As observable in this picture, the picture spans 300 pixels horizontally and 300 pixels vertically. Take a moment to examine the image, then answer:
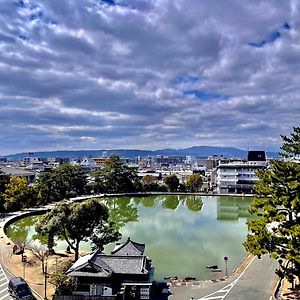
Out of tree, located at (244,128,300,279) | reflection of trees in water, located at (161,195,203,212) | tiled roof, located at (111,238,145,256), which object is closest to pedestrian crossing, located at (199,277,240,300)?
tree, located at (244,128,300,279)

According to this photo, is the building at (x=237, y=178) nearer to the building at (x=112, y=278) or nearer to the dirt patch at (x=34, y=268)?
the dirt patch at (x=34, y=268)

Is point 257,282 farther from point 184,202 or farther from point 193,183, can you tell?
point 193,183

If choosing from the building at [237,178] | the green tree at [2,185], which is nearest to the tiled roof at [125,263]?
the green tree at [2,185]

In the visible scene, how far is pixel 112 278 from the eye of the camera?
13523mm

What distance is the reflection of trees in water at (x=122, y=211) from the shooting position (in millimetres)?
32469

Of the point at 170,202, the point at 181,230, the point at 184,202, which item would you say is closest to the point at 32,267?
the point at 181,230

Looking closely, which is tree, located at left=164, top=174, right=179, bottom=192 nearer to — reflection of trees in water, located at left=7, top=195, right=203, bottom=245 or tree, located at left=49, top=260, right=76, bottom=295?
reflection of trees in water, located at left=7, top=195, right=203, bottom=245

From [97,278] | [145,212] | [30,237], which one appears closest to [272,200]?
[97,278]

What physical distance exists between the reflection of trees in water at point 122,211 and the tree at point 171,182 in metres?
8.55

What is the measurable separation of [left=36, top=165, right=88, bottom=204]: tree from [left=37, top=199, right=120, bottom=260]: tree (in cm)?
2432

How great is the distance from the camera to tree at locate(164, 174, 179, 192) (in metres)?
54.6

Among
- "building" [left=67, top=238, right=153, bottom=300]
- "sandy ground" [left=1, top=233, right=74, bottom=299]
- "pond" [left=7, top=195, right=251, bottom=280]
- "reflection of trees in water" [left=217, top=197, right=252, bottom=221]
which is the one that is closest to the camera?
"building" [left=67, top=238, right=153, bottom=300]

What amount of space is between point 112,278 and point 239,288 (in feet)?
17.5

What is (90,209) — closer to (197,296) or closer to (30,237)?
(197,296)
